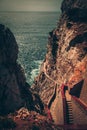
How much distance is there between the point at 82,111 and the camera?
4475 cm

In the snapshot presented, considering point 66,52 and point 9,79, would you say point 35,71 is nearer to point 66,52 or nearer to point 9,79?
point 66,52

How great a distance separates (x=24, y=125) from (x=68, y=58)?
106 ft

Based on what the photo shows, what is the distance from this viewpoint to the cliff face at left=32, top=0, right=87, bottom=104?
64.3 metres

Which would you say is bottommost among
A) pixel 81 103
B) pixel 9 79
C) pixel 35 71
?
pixel 35 71

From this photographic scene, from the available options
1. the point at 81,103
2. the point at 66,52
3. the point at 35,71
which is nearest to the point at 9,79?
the point at 81,103

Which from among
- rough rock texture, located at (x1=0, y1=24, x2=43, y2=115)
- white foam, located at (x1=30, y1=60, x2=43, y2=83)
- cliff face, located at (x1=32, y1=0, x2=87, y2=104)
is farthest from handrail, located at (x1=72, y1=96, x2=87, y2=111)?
white foam, located at (x1=30, y1=60, x2=43, y2=83)

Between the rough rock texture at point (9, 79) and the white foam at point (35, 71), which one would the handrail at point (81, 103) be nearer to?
the rough rock texture at point (9, 79)

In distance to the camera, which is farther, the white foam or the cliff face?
the white foam

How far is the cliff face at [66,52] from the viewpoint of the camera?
6432cm

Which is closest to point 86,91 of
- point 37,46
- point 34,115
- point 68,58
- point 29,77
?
point 34,115

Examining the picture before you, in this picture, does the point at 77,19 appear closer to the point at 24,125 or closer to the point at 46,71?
the point at 46,71

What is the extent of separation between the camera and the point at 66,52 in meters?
72.4

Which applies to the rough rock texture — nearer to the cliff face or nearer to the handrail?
the handrail

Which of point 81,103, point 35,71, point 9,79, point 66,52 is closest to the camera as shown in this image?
point 81,103
